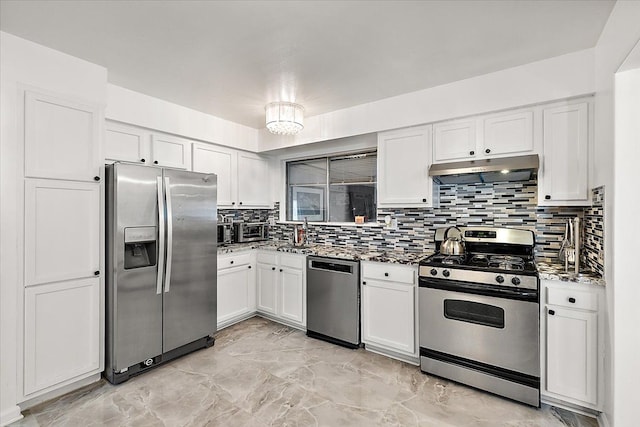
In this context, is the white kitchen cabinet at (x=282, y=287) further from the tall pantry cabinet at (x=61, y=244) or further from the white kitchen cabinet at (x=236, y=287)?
the tall pantry cabinet at (x=61, y=244)

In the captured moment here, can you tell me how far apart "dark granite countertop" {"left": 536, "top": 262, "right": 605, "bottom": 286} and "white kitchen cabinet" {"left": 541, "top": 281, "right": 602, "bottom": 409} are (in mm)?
38

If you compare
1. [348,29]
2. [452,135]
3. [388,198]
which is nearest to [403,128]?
[452,135]

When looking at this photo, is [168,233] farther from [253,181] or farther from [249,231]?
[253,181]

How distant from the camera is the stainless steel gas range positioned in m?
2.24

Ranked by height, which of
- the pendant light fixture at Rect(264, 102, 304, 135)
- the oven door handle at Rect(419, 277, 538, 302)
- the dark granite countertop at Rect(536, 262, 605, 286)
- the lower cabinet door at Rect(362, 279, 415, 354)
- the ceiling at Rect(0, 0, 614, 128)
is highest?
the ceiling at Rect(0, 0, 614, 128)

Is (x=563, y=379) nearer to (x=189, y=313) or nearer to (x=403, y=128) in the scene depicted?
(x=403, y=128)

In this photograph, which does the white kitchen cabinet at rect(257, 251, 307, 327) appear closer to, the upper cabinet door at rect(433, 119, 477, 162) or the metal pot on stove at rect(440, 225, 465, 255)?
the metal pot on stove at rect(440, 225, 465, 255)

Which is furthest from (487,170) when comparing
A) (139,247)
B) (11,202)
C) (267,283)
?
(11,202)

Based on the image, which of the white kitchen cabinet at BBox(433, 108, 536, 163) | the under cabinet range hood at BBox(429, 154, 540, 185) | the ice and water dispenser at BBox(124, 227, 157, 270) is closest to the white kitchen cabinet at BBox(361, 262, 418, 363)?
the under cabinet range hood at BBox(429, 154, 540, 185)

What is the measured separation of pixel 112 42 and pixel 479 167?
2.90 metres

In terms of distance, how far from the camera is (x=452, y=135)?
2.89 metres

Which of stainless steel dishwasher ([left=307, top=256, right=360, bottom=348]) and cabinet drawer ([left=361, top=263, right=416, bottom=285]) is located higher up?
cabinet drawer ([left=361, top=263, right=416, bottom=285])

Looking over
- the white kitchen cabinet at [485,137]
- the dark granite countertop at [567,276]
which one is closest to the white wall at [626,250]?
the dark granite countertop at [567,276]

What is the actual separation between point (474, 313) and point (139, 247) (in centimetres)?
282
